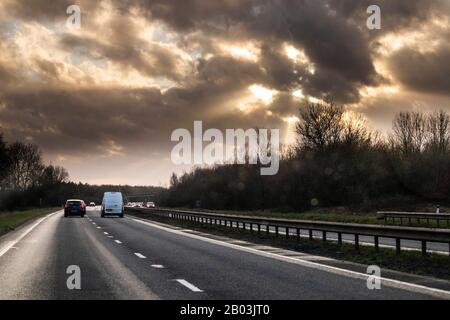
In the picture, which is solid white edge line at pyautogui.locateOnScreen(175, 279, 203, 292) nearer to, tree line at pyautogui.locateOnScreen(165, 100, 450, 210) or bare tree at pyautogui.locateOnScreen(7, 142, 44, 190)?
tree line at pyautogui.locateOnScreen(165, 100, 450, 210)

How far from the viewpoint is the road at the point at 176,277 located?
9445 millimetres

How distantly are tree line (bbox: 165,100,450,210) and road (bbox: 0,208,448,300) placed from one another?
41.6 meters

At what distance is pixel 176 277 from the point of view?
38.5 feet

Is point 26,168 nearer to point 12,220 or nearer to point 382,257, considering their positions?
point 12,220

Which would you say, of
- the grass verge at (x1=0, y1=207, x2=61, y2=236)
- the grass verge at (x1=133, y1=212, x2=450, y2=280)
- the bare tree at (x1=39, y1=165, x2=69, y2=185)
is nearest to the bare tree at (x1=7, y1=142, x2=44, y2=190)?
the bare tree at (x1=39, y1=165, x2=69, y2=185)

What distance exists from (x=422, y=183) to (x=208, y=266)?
160 ft

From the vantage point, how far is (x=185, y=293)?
953cm

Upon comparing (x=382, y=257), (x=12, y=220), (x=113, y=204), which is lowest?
(x=382, y=257)

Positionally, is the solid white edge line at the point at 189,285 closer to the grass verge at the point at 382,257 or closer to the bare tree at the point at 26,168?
the grass verge at the point at 382,257

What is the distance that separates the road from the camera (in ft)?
31.0

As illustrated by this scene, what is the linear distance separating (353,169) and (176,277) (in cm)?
5107

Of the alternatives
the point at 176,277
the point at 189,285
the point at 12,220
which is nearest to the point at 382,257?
the point at 176,277
